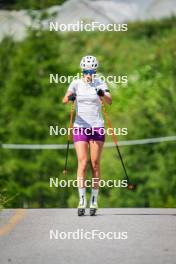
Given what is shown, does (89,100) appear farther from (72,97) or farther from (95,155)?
(95,155)

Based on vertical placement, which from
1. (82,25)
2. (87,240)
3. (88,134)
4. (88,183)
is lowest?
(87,240)

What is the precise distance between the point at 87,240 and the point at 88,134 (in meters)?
2.58

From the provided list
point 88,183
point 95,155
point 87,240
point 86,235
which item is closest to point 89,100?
point 95,155

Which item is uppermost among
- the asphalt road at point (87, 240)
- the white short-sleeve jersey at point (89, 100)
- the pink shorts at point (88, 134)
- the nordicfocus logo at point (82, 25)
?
the nordicfocus logo at point (82, 25)

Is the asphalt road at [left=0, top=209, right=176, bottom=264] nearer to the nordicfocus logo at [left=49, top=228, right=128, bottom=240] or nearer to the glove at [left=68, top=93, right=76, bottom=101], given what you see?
the nordicfocus logo at [left=49, top=228, right=128, bottom=240]

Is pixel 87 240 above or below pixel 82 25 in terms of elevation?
below

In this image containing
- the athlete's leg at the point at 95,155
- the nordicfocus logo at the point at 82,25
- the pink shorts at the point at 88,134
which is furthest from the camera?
the nordicfocus logo at the point at 82,25

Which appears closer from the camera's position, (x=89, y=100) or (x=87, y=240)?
(x=87, y=240)

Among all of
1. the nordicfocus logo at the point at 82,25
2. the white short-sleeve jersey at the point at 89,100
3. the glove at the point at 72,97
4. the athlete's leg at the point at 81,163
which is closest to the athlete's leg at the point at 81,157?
the athlete's leg at the point at 81,163

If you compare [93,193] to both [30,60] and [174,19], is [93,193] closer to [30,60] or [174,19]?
[30,60]

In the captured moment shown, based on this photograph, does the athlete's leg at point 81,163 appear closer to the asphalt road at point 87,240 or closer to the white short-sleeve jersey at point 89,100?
the asphalt road at point 87,240

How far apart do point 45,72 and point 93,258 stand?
226 ft

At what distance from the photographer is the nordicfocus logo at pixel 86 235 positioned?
36.6 ft

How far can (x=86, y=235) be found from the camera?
11398mm
